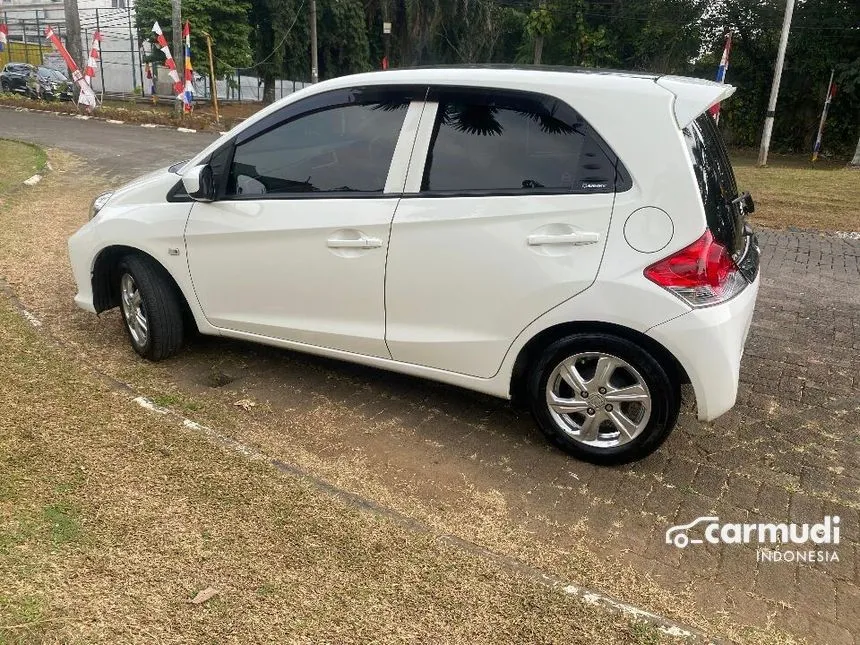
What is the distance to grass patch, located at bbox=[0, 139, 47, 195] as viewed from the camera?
10234 millimetres

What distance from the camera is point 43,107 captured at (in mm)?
21719

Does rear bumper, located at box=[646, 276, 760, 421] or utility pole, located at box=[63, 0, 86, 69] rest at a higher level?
utility pole, located at box=[63, 0, 86, 69]

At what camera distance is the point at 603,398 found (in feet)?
10.9

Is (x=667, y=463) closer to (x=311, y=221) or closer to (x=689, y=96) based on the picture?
(x=689, y=96)

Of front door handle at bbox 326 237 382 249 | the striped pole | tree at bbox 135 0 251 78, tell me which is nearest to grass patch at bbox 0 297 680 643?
front door handle at bbox 326 237 382 249

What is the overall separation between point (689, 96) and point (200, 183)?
2552 mm

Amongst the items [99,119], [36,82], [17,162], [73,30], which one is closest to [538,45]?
[73,30]

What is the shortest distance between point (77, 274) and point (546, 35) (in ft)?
107

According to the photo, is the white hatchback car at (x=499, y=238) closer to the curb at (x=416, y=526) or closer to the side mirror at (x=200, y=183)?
the side mirror at (x=200, y=183)

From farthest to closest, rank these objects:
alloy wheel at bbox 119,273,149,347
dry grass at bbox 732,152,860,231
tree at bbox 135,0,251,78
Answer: tree at bbox 135,0,251,78, dry grass at bbox 732,152,860,231, alloy wheel at bbox 119,273,149,347

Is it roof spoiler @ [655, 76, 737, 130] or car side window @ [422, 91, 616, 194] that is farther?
car side window @ [422, 91, 616, 194]

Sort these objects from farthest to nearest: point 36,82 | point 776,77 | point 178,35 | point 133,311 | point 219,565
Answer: point 36,82, point 178,35, point 776,77, point 133,311, point 219,565

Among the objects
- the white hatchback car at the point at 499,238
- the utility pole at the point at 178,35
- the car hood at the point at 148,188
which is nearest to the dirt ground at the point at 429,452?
the white hatchback car at the point at 499,238

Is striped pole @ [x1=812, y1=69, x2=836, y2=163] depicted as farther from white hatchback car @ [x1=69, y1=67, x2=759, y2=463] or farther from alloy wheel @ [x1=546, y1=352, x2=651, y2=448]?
alloy wheel @ [x1=546, y1=352, x2=651, y2=448]
